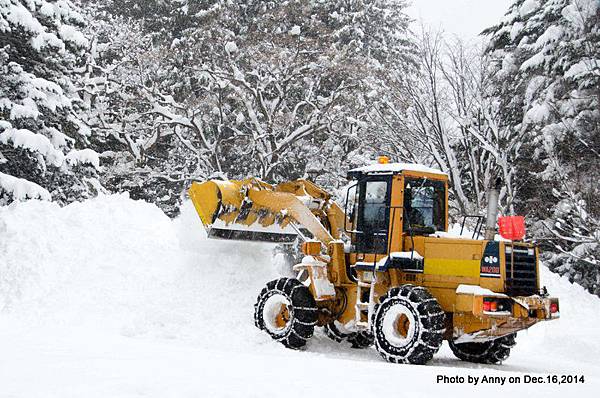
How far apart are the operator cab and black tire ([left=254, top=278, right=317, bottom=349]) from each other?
1152mm

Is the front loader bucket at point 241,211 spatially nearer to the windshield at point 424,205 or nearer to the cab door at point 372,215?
the cab door at point 372,215

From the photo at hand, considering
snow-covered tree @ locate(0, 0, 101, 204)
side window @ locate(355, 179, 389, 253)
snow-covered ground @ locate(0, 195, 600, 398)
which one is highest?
snow-covered tree @ locate(0, 0, 101, 204)

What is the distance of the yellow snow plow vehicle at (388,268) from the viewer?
384 inches

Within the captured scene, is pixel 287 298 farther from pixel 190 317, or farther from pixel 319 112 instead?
pixel 319 112

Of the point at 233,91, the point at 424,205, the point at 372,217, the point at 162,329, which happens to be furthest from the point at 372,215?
the point at 233,91

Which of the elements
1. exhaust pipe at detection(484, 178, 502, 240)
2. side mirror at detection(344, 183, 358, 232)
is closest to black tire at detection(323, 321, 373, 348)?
side mirror at detection(344, 183, 358, 232)

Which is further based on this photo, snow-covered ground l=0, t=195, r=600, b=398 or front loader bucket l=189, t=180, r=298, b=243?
front loader bucket l=189, t=180, r=298, b=243

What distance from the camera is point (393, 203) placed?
34.8 ft

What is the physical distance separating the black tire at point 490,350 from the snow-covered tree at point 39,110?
Result: 37.5 feet

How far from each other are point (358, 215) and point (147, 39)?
874 inches

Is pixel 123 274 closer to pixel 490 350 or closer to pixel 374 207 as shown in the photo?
pixel 374 207

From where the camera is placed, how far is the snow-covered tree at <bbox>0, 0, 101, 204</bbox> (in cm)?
1811

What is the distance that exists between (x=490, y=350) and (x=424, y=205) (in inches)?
95.5

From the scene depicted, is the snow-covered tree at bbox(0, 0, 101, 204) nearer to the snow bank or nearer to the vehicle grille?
the snow bank
